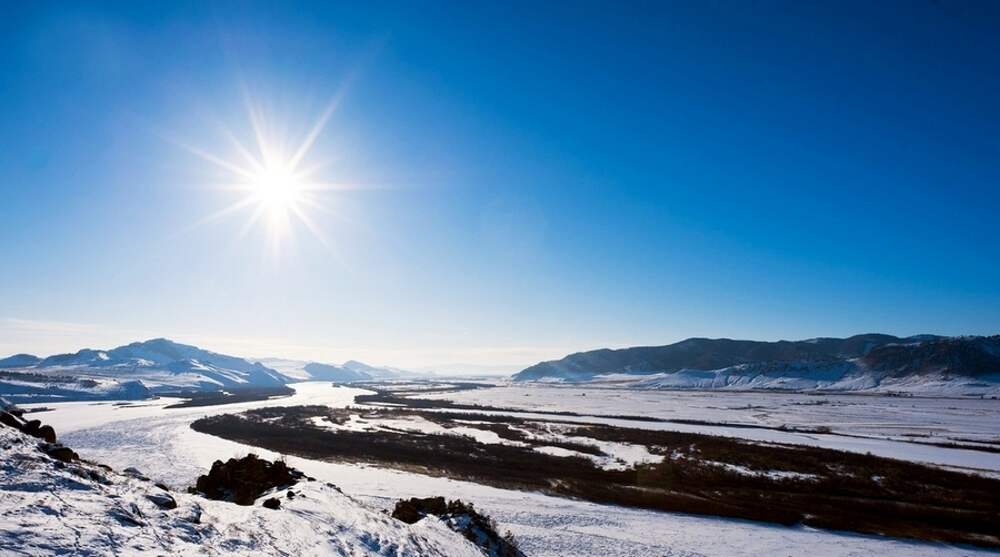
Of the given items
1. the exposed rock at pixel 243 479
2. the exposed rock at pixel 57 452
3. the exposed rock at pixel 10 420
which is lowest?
the exposed rock at pixel 243 479

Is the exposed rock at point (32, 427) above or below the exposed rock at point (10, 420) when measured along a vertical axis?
below

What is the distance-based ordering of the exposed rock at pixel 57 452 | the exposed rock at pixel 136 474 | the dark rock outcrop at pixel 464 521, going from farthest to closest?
the dark rock outcrop at pixel 464 521 → the exposed rock at pixel 136 474 → the exposed rock at pixel 57 452

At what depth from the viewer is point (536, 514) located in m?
23.8

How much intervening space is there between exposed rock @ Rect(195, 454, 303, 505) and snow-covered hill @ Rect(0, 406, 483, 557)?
166 cm

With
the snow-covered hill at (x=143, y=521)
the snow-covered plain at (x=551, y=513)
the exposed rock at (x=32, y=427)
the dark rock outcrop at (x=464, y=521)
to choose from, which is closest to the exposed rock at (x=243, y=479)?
the snow-covered hill at (x=143, y=521)

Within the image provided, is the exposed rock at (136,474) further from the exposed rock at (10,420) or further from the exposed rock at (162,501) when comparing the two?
the exposed rock at (10,420)

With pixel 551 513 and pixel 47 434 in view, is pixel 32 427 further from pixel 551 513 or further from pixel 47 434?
pixel 551 513

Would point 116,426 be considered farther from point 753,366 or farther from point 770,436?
point 753,366

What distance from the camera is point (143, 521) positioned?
862 cm

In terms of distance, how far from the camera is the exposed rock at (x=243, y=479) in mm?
14523

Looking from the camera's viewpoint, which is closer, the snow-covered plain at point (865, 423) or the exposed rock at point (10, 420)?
the exposed rock at point (10, 420)

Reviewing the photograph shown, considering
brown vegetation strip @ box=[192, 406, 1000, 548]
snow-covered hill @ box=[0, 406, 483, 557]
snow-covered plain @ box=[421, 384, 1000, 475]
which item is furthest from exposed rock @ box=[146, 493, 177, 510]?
snow-covered plain @ box=[421, 384, 1000, 475]

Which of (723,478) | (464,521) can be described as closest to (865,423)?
(723,478)

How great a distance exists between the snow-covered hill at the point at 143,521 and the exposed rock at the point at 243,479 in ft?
5.44
